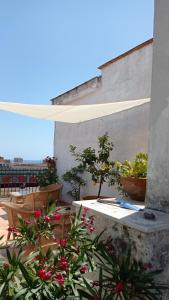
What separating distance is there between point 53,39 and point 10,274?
8341 millimetres

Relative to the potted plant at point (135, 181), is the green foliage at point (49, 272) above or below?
below

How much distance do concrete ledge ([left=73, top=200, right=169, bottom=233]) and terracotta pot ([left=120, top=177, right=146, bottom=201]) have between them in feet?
3.15

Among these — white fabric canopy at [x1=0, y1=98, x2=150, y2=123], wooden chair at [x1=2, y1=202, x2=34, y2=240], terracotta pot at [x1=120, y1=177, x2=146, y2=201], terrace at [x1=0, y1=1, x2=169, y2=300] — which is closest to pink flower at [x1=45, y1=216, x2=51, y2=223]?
terrace at [x1=0, y1=1, x2=169, y2=300]

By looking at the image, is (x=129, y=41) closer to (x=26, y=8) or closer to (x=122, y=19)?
(x=122, y=19)

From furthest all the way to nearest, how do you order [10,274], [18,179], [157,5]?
[18,179]
[157,5]
[10,274]

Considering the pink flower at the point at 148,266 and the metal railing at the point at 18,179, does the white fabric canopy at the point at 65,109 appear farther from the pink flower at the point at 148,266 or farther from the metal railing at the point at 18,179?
the metal railing at the point at 18,179

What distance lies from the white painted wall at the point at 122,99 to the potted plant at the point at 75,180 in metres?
0.33

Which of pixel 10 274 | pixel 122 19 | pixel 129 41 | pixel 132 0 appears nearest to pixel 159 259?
pixel 10 274

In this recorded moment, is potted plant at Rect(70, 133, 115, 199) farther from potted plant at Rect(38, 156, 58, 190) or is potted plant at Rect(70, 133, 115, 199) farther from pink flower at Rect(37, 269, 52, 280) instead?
pink flower at Rect(37, 269, 52, 280)

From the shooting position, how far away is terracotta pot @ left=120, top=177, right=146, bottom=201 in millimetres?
4074

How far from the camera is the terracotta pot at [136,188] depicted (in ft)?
13.4

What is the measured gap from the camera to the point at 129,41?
8.31m

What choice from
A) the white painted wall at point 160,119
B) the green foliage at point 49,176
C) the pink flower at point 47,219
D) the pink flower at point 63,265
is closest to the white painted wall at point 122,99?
the green foliage at point 49,176

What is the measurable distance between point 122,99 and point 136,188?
4.50 metres
